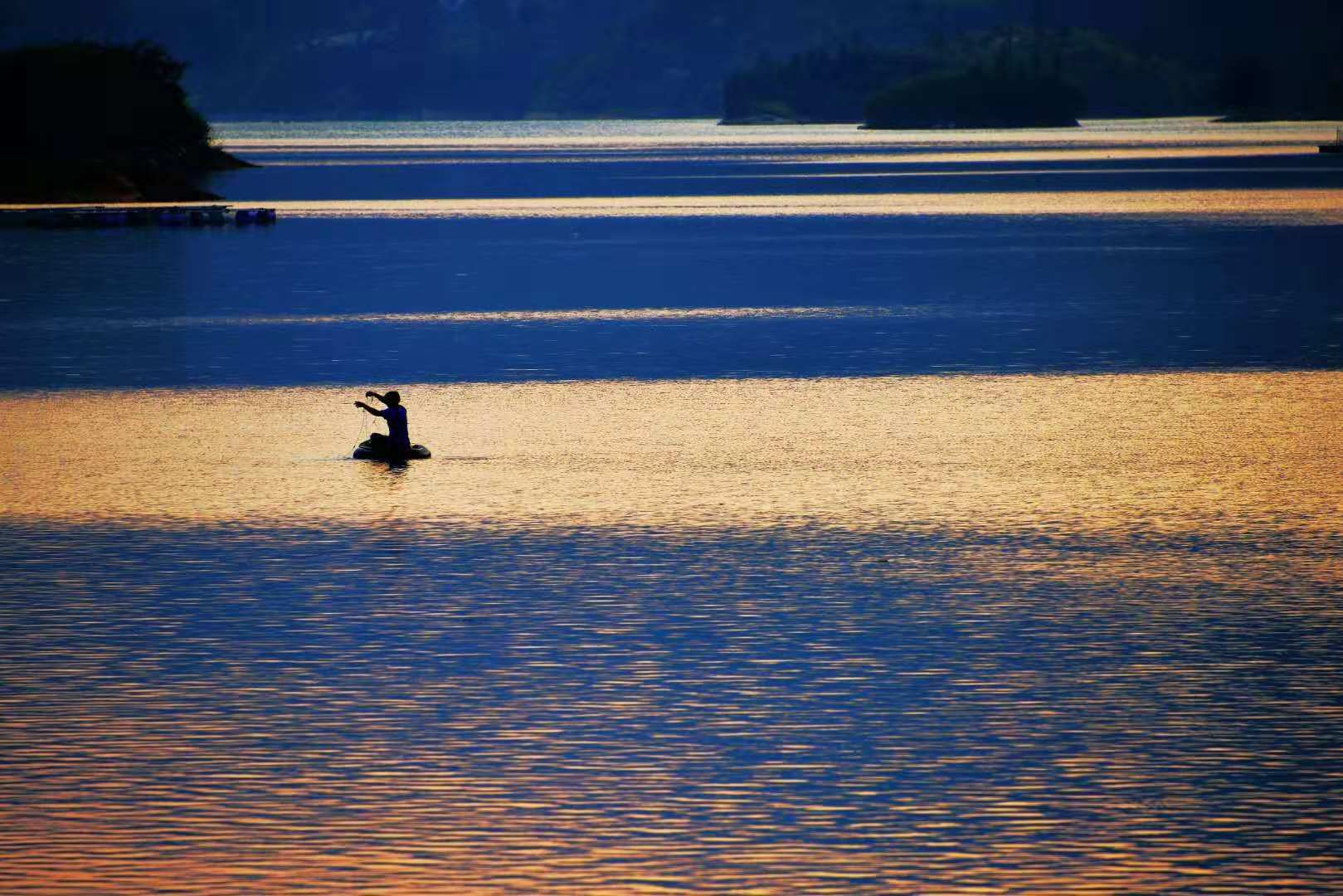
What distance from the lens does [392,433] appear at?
3712 centimetres

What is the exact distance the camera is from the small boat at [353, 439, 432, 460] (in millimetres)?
37531

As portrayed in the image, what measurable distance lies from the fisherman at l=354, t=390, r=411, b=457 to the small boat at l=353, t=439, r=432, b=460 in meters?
0.01

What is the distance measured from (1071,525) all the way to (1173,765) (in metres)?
11.9

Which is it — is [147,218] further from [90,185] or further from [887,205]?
[887,205]

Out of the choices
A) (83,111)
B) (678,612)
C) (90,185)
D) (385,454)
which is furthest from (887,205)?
(678,612)

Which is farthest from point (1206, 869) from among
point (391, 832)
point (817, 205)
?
point (817, 205)

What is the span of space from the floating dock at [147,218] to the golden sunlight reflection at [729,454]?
75.7 m

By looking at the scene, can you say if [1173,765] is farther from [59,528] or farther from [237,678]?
[59,528]

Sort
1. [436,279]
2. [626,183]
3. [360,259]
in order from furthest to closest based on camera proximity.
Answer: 1. [626,183]
2. [360,259]
3. [436,279]

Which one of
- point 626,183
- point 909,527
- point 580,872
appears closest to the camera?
point 580,872

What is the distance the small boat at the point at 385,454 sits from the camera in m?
37.5

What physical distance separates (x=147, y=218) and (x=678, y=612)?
105 metres

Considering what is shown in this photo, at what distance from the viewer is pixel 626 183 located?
193500 millimetres

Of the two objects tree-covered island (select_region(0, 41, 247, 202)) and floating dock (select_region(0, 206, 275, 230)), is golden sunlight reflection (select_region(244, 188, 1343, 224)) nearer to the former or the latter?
floating dock (select_region(0, 206, 275, 230))
